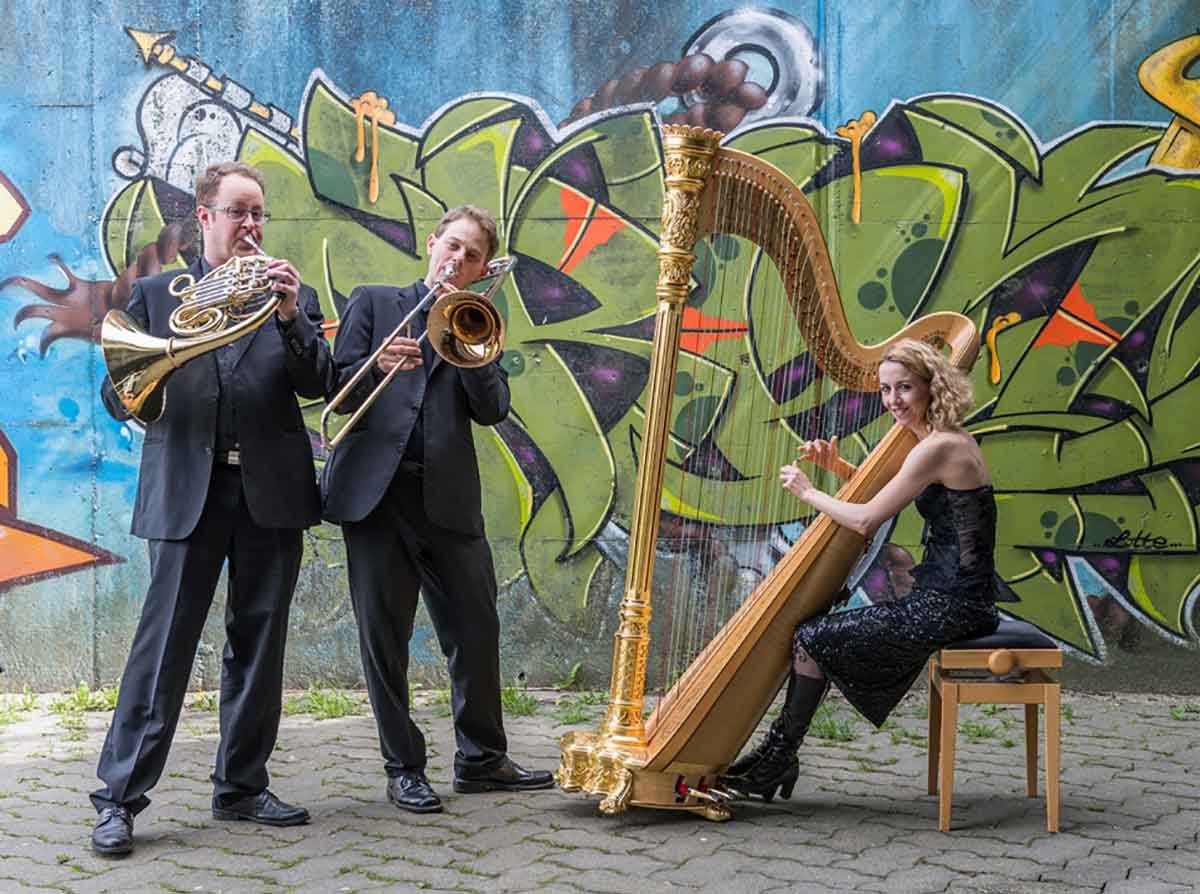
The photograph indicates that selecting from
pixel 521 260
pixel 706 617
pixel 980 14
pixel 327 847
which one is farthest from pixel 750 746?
pixel 980 14

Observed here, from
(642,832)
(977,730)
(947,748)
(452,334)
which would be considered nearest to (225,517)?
(452,334)

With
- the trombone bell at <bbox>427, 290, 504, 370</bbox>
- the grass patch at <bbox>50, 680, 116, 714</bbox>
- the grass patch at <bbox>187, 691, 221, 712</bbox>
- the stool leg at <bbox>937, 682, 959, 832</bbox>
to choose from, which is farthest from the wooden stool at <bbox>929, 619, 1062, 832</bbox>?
the grass patch at <bbox>50, 680, 116, 714</bbox>

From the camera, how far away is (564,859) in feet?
14.3

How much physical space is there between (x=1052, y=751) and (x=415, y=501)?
7.07 ft

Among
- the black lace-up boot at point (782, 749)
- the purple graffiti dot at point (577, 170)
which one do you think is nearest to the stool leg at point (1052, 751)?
the black lace-up boot at point (782, 749)

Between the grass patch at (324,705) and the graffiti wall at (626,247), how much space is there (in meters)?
0.25

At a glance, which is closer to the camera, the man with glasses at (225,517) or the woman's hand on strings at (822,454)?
the man with glasses at (225,517)

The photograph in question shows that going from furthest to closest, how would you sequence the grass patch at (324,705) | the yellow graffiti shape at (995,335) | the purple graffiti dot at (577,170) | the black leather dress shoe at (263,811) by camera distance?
the purple graffiti dot at (577,170), the yellow graffiti shape at (995,335), the grass patch at (324,705), the black leather dress shoe at (263,811)

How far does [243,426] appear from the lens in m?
4.63

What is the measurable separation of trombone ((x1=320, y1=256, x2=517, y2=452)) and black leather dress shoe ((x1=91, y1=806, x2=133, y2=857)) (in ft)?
4.19

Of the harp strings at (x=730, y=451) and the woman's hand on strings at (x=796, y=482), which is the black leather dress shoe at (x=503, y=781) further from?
the harp strings at (x=730, y=451)

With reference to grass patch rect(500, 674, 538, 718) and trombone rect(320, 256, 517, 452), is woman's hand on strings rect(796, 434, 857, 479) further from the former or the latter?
grass patch rect(500, 674, 538, 718)

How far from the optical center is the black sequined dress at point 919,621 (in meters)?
4.80

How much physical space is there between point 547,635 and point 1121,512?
2680 mm
